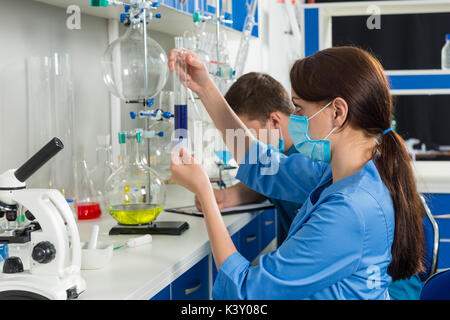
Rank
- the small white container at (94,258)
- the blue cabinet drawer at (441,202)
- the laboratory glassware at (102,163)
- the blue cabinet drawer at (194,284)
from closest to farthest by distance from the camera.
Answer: the small white container at (94,258) < the blue cabinet drawer at (194,284) < the laboratory glassware at (102,163) < the blue cabinet drawer at (441,202)

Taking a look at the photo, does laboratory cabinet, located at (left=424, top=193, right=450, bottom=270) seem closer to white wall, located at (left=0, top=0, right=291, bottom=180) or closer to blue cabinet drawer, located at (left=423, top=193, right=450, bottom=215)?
blue cabinet drawer, located at (left=423, top=193, right=450, bottom=215)

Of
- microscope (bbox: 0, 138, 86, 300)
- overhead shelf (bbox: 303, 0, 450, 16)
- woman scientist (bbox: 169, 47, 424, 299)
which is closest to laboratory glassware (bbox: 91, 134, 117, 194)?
woman scientist (bbox: 169, 47, 424, 299)

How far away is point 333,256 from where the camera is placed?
1058 millimetres

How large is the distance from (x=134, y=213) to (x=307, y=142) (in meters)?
0.53

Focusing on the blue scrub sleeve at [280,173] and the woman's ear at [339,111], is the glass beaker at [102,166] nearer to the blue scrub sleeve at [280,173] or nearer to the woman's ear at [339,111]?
the blue scrub sleeve at [280,173]

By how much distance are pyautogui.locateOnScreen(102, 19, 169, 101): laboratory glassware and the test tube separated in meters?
0.06

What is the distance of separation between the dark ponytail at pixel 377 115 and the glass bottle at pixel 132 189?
537 millimetres

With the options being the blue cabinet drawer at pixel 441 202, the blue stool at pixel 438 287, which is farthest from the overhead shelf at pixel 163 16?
the blue cabinet drawer at pixel 441 202

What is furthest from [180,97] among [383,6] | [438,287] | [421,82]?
[383,6]

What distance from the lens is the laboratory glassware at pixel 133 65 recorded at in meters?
1.59

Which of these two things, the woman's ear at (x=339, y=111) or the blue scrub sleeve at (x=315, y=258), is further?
the woman's ear at (x=339, y=111)

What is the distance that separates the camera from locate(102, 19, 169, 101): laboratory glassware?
159cm
